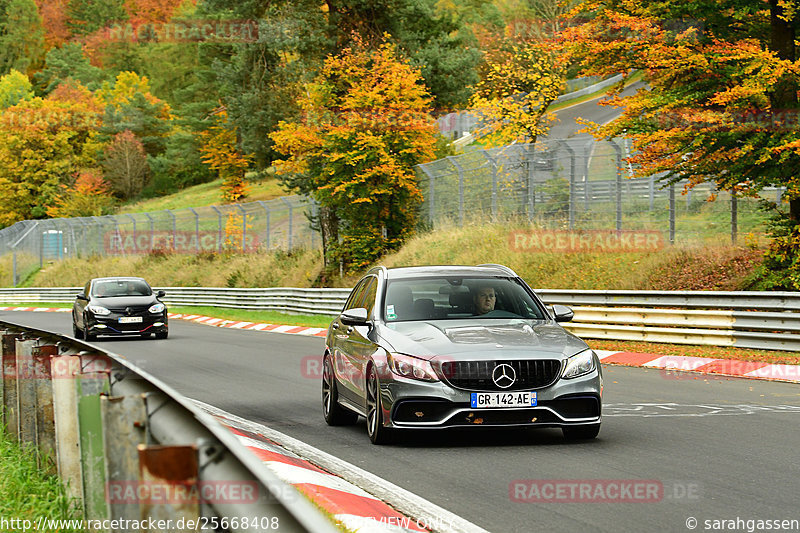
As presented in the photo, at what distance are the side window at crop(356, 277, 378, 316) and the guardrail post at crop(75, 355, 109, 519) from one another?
223 inches

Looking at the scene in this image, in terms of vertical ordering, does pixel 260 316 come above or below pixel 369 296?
below

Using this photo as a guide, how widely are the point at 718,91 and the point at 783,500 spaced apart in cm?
1461

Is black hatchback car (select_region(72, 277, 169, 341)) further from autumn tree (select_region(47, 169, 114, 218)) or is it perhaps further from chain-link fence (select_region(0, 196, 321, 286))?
autumn tree (select_region(47, 169, 114, 218))

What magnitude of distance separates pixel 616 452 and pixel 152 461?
6.18 meters

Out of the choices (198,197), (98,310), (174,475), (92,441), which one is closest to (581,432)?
(92,441)

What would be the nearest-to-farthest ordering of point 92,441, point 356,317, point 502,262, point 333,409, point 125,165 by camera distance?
point 92,441 < point 356,317 < point 333,409 < point 502,262 < point 125,165

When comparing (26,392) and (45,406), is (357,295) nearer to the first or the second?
(26,392)

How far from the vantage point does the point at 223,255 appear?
52438mm

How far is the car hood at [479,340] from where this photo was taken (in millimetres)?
9156

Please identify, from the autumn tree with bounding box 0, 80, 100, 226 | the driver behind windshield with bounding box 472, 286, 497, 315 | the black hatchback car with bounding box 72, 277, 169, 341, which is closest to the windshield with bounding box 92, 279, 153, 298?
the black hatchback car with bounding box 72, 277, 169, 341

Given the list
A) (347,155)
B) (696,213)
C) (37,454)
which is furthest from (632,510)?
(347,155)

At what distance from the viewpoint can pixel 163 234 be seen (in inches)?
2290

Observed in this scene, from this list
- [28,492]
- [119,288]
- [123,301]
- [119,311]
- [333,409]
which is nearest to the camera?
[28,492]

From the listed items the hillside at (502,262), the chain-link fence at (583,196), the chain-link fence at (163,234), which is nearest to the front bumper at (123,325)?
Answer: the hillside at (502,262)
